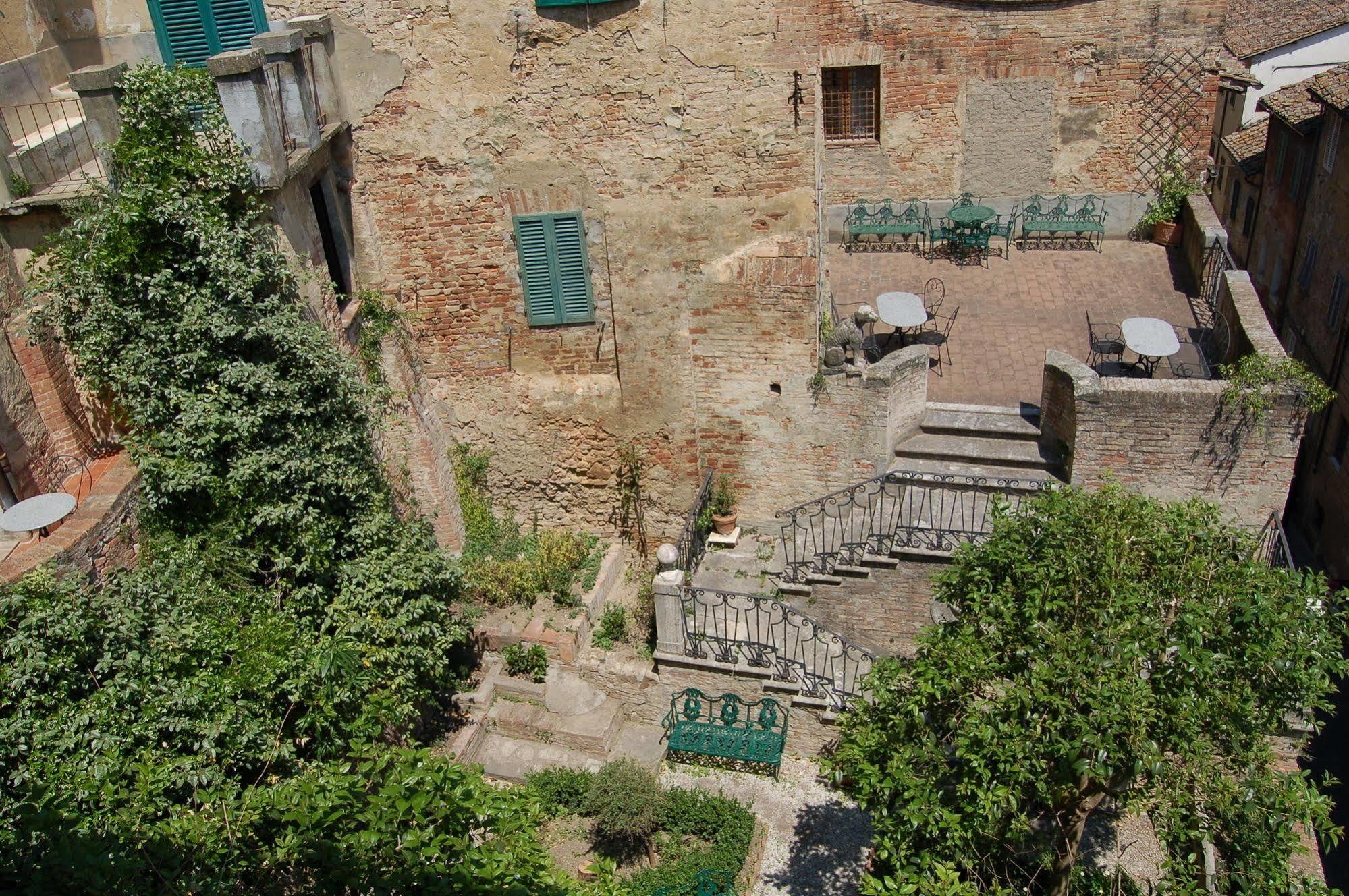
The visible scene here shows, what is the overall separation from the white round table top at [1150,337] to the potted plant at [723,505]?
17.1 ft

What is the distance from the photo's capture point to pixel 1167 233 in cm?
1741

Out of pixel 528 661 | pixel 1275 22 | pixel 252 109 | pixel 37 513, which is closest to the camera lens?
pixel 37 513

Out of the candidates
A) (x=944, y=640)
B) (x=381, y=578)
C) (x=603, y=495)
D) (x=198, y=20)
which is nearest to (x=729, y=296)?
(x=603, y=495)

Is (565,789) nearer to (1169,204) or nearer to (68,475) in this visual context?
(68,475)

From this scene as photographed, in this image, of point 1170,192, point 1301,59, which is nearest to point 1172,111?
point 1170,192

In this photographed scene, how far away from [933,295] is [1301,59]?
9.21m

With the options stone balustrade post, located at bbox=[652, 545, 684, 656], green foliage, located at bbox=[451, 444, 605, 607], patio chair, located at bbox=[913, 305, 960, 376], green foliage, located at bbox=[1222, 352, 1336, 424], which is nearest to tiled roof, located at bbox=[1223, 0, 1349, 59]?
patio chair, located at bbox=[913, 305, 960, 376]

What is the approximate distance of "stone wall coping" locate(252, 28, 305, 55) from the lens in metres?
10.3

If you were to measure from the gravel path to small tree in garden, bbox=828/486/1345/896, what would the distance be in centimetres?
266

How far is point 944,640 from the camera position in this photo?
7.73 meters

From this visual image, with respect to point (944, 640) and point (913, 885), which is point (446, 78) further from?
point (913, 885)

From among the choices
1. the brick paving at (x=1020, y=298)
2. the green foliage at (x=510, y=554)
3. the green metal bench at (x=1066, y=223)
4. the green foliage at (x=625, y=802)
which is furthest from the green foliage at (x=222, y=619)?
the green metal bench at (x=1066, y=223)

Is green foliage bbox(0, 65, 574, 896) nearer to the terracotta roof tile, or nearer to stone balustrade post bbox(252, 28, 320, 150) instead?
stone balustrade post bbox(252, 28, 320, 150)

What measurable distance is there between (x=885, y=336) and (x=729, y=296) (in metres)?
3.70
